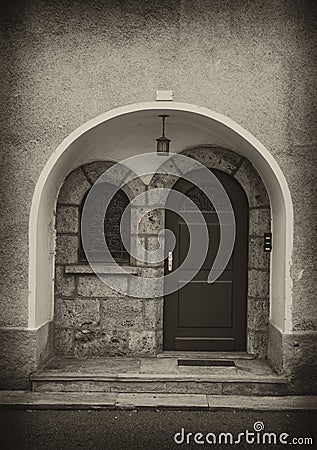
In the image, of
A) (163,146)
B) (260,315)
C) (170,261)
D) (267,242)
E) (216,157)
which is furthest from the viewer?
(170,261)

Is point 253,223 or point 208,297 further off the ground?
point 253,223

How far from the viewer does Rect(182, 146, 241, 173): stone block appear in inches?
348

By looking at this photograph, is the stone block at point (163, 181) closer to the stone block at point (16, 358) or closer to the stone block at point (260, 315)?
the stone block at point (260, 315)

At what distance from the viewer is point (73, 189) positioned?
28.9ft

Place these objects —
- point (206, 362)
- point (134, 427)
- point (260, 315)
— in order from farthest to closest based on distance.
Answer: point (260, 315), point (206, 362), point (134, 427)

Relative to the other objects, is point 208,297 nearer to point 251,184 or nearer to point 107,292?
point 107,292

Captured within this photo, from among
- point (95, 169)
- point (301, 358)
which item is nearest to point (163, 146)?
point (95, 169)

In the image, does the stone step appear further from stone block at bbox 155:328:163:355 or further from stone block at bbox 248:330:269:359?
stone block at bbox 155:328:163:355

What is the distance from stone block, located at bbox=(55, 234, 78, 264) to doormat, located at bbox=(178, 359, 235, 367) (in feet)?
5.80

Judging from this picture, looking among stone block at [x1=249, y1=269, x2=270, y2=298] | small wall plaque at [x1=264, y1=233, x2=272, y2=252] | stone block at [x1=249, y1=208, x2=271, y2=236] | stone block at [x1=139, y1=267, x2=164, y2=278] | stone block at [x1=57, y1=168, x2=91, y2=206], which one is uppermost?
stone block at [x1=57, y1=168, x2=91, y2=206]

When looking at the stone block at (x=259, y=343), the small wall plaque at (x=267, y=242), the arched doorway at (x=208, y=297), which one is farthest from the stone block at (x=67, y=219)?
the stone block at (x=259, y=343)

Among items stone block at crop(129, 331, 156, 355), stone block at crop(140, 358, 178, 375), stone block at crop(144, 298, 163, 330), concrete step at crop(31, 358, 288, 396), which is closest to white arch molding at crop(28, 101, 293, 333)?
concrete step at crop(31, 358, 288, 396)

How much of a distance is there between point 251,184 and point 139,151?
4.60ft

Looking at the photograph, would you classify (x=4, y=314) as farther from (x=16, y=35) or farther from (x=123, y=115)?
(x=16, y=35)
